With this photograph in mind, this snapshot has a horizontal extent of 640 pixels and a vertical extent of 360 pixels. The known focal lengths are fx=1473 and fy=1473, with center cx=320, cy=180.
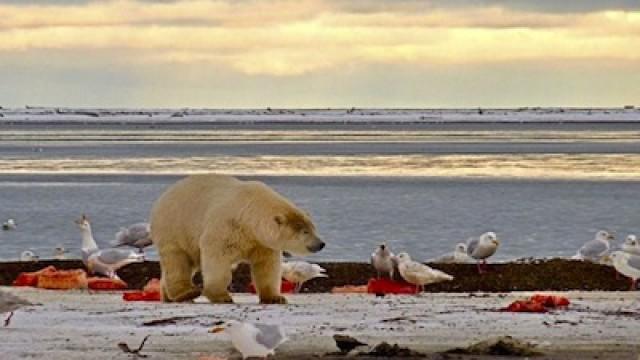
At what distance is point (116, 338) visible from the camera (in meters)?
10.1

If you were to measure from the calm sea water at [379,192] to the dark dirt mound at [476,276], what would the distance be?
377 centimetres

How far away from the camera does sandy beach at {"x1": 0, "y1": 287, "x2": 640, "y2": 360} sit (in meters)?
9.65

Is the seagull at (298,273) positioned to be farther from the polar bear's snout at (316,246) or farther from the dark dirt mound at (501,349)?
the dark dirt mound at (501,349)

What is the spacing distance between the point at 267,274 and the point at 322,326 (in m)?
2.08

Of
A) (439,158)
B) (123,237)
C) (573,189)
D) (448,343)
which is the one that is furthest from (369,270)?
(439,158)

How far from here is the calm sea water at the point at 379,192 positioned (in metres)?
25.9

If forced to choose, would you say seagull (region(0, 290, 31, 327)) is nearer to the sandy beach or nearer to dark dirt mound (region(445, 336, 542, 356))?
the sandy beach

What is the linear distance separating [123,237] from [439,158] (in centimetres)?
4117

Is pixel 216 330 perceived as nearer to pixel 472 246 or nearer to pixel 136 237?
pixel 472 246

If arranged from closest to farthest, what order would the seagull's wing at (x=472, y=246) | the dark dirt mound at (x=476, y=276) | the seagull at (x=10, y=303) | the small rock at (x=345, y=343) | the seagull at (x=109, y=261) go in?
the small rock at (x=345, y=343) < the seagull at (x=10, y=303) < the dark dirt mound at (x=476, y=276) < the seagull at (x=109, y=261) < the seagull's wing at (x=472, y=246)

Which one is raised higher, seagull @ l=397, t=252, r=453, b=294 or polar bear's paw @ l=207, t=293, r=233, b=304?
seagull @ l=397, t=252, r=453, b=294

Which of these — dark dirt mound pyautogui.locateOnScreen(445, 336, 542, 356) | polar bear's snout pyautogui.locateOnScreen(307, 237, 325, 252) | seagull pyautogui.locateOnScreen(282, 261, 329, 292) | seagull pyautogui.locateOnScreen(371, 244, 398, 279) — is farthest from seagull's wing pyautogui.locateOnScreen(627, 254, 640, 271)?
dark dirt mound pyautogui.locateOnScreen(445, 336, 542, 356)

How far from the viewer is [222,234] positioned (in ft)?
40.3

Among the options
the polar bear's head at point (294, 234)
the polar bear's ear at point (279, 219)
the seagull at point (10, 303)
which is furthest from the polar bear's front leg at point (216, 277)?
the seagull at point (10, 303)
